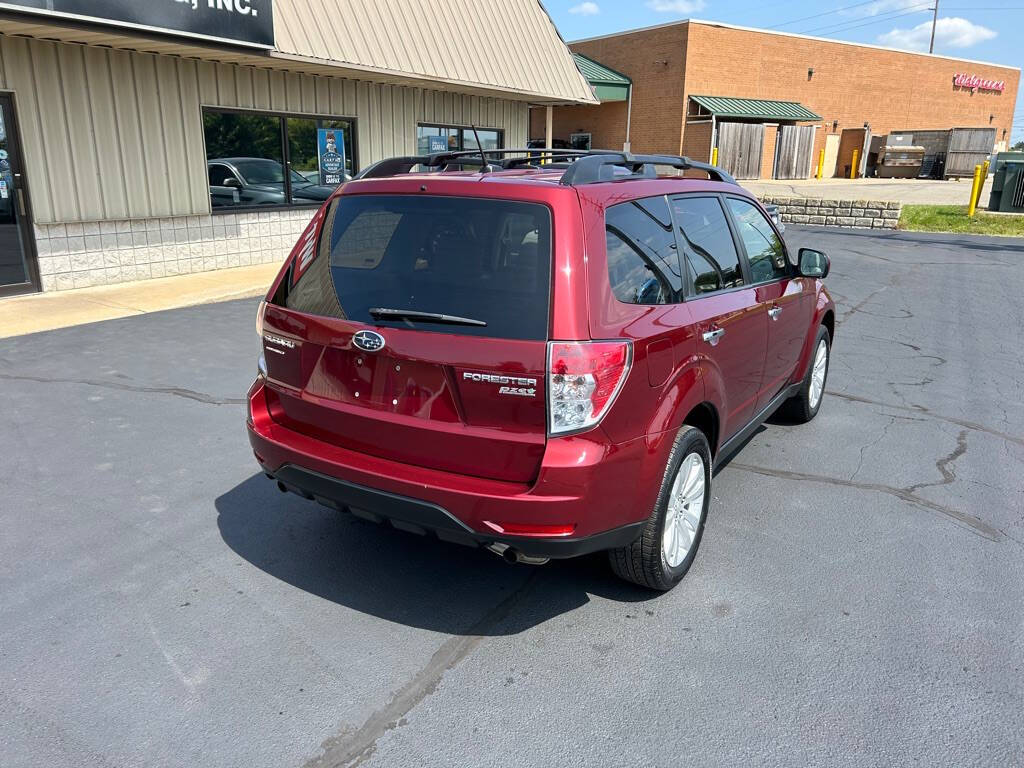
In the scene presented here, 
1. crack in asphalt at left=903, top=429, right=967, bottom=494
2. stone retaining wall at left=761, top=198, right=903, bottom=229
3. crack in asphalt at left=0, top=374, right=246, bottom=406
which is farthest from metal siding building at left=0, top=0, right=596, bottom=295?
stone retaining wall at left=761, top=198, right=903, bottom=229

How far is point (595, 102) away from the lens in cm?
1617

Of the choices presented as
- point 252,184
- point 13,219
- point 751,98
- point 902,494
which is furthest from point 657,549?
point 751,98

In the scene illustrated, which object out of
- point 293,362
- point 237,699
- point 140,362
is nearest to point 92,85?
point 140,362

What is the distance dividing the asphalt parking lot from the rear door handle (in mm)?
1054

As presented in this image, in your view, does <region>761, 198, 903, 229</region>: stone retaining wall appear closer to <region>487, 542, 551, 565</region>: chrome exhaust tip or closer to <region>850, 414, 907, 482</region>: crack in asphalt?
<region>850, 414, 907, 482</region>: crack in asphalt

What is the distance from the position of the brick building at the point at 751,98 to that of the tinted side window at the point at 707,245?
27.8 metres

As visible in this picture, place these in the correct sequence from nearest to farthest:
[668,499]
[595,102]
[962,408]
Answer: [668,499] < [962,408] < [595,102]

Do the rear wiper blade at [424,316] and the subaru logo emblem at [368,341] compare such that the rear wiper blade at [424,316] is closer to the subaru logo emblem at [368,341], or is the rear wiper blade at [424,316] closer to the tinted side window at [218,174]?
the subaru logo emblem at [368,341]

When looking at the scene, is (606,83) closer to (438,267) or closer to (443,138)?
(443,138)

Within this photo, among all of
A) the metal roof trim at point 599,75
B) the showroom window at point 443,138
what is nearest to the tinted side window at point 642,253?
the showroom window at point 443,138

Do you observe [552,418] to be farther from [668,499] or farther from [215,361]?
[215,361]

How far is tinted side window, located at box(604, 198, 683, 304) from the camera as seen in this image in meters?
3.06

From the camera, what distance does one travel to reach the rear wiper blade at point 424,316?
287cm

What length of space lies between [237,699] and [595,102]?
50.6 feet
